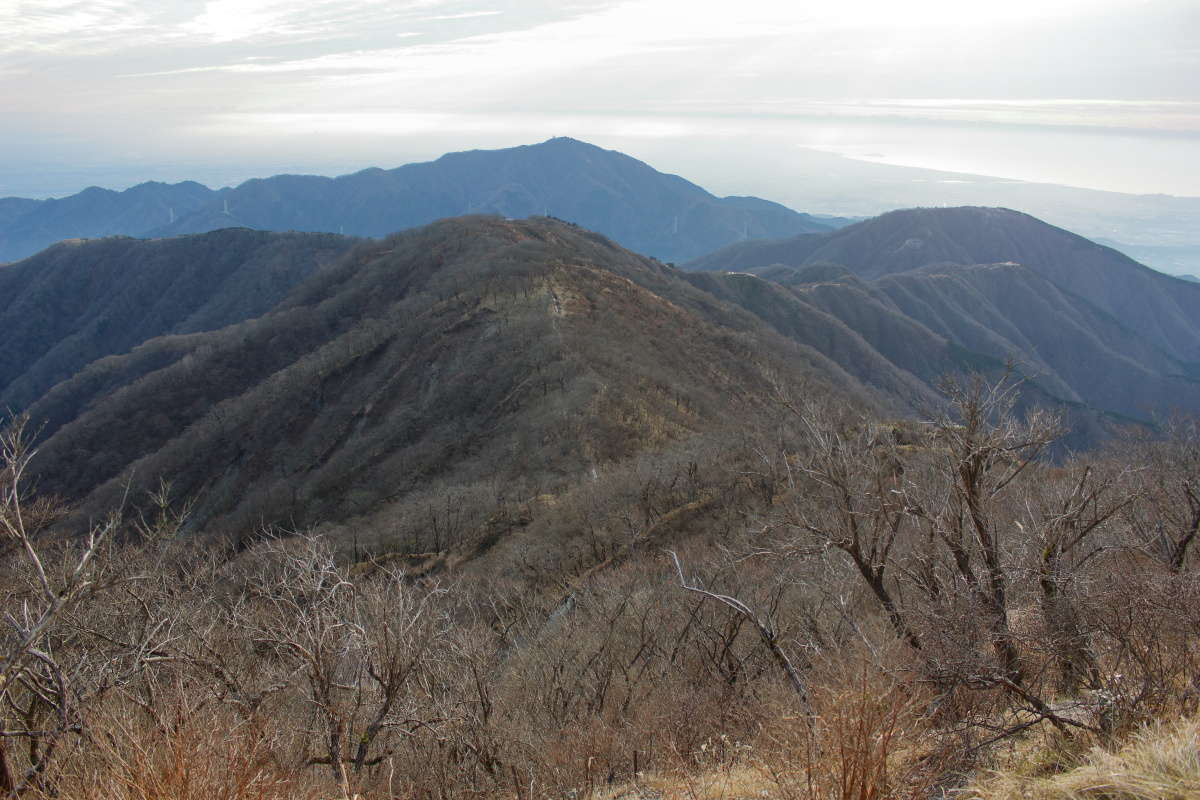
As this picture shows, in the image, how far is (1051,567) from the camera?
39.4ft

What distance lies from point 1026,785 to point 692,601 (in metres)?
16.2

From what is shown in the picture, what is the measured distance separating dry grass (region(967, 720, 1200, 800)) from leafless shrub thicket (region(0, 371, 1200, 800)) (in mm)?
1035

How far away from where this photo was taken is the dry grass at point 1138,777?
5.54 m

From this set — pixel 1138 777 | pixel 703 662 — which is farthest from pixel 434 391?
pixel 1138 777

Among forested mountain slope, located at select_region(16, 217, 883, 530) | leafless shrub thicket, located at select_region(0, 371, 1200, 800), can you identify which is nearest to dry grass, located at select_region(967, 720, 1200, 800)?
leafless shrub thicket, located at select_region(0, 371, 1200, 800)

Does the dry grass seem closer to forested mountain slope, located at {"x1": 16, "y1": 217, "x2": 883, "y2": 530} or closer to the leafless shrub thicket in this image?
the leafless shrub thicket

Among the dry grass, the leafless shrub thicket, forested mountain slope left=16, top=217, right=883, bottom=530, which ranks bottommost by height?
forested mountain slope left=16, top=217, right=883, bottom=530

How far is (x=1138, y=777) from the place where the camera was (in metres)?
5.69

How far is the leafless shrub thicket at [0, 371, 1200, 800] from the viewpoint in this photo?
8008 mm

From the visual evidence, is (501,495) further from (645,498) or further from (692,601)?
(692,601)

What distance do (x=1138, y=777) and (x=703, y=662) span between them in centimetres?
1564

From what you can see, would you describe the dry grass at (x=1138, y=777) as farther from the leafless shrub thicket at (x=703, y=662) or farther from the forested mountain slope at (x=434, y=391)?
the forested mountain slope at (x=434, y=391)

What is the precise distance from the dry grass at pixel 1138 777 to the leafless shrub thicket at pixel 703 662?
1035mm

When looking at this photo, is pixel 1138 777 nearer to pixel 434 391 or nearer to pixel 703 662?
pixel 703 662
